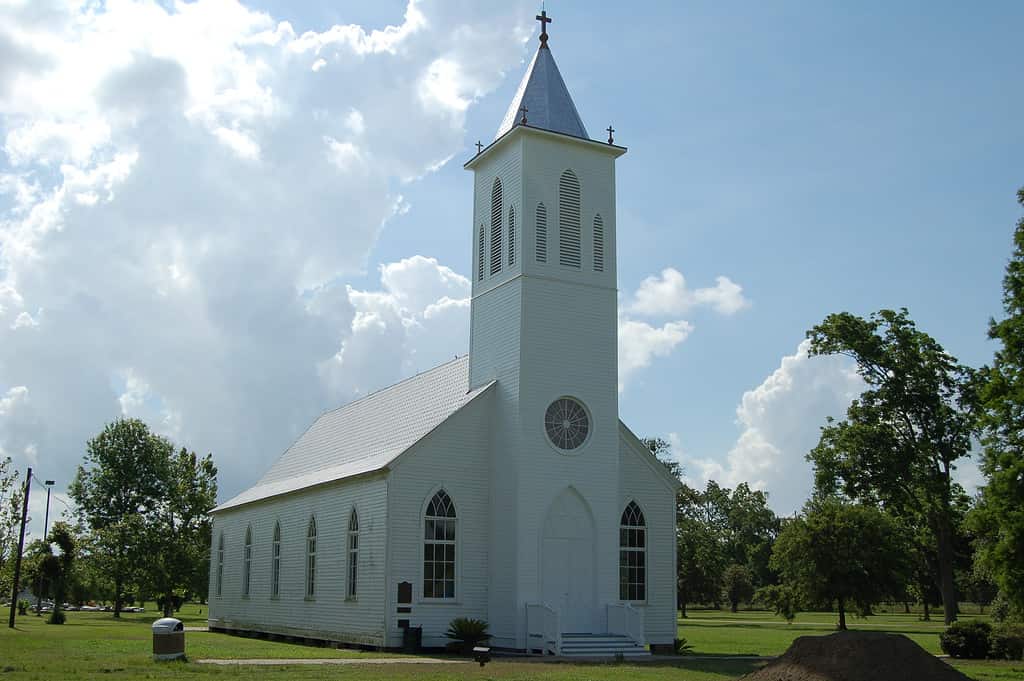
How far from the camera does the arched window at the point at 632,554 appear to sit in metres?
34.1

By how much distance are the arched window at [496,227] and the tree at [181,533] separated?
4225 centimetres

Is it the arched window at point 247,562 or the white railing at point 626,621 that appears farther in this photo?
the arched window at point 247,562

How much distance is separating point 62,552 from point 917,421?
49.9 m

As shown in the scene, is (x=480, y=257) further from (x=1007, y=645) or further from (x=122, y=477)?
(x=122, y=477)

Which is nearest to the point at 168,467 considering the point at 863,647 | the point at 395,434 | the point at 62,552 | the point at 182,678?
the point at 62,552

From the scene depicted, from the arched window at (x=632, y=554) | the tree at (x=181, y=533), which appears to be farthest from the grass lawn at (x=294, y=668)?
the tree at (x=181, y=533)

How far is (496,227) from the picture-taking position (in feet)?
114

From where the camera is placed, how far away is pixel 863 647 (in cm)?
1853

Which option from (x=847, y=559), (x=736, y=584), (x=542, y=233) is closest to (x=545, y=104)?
(x=542, y=233)

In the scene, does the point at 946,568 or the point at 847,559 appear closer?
the point at 847,559

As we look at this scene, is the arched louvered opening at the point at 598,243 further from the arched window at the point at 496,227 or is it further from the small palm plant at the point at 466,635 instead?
the small palm plant at the point at 466,635

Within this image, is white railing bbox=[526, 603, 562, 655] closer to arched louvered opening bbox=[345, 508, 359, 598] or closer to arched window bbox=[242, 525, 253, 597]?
arched louvered opening bbox=[345, 508, 359, 598]

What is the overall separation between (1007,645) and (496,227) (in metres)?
19.5

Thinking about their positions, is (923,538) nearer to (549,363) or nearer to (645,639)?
(645,639)
